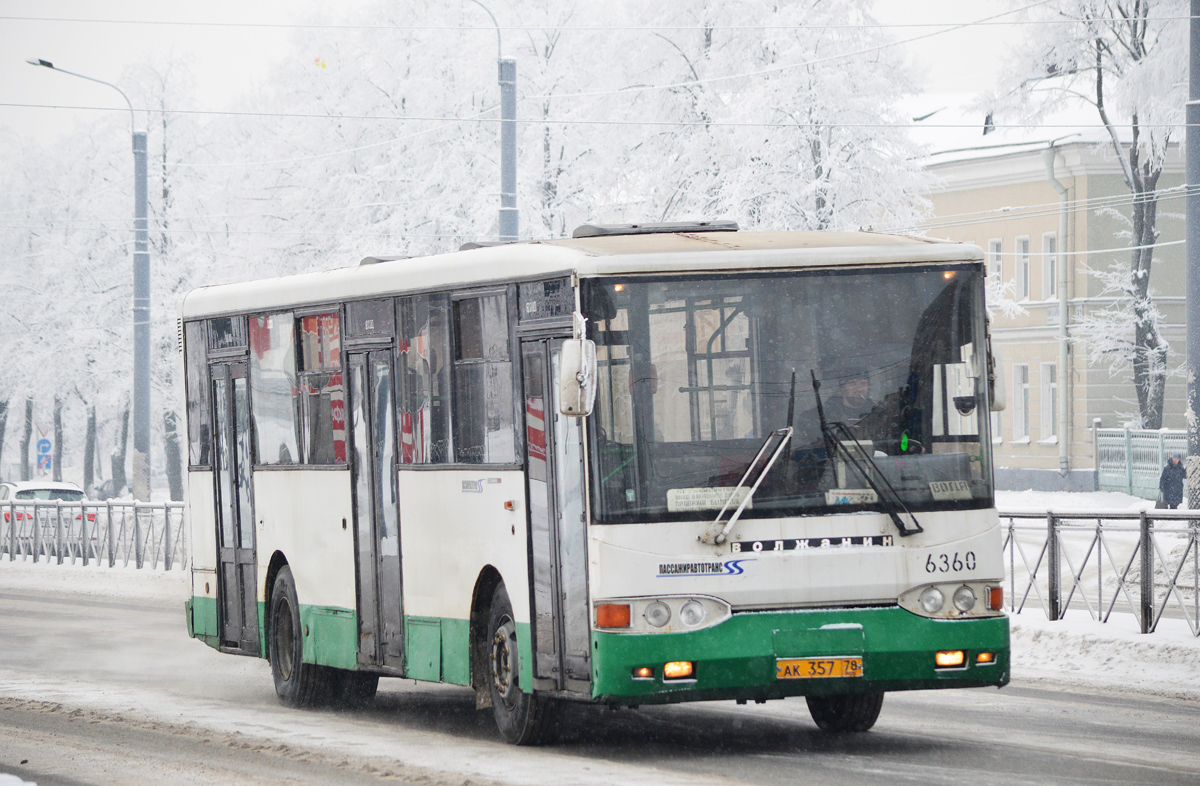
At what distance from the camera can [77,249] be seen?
186 feet

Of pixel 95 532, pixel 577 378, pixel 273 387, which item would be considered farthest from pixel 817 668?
pixel 95 532

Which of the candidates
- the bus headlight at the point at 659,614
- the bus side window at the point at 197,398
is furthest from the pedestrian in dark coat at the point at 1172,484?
the bus headlight at the point at 659,614

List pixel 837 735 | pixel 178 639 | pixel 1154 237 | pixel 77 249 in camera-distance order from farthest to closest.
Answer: pixel 77 249 < pixel 1154 237 < pixel 178 639 < pixel 837 735

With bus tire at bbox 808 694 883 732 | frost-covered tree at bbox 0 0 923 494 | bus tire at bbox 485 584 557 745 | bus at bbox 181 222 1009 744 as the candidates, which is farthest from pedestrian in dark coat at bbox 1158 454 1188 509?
bus tire at bbox 485 584 557 745

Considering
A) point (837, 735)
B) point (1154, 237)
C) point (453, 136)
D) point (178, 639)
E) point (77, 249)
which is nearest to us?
point (837, 735)

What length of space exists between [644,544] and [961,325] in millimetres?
2046

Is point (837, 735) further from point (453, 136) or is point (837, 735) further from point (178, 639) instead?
point (453, 136)

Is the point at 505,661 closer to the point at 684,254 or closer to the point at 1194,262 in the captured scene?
the point at 684,254

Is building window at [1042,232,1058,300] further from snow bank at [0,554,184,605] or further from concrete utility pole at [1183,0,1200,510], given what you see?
concrete utility pole at [1183,0,1200,510]

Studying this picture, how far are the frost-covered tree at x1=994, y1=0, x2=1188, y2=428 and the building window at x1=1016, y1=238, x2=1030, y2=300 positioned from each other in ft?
12.7

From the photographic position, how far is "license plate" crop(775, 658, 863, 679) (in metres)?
9.92

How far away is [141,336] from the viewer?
33.9m

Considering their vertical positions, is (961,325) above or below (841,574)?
above

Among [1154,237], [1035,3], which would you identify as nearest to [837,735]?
[1035,3]
